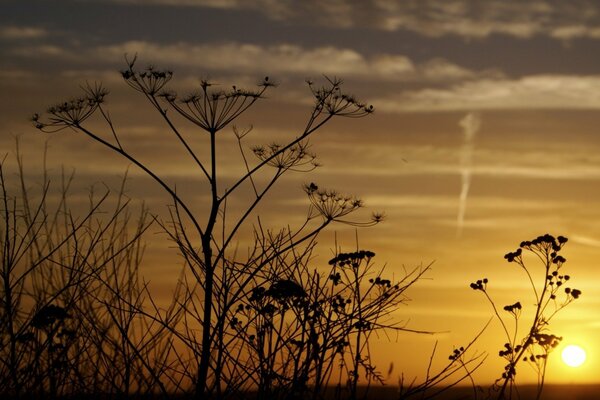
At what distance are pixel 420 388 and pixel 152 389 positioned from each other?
6.75ft

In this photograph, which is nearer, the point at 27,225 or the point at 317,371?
the point at 317,371

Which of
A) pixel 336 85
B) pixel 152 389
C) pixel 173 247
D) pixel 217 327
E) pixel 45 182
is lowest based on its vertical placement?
pixel 152 389

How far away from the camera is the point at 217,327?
270 inches

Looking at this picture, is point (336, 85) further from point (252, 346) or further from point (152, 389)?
point (152, 389)

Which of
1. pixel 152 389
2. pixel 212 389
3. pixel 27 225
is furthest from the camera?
pixel 27 225

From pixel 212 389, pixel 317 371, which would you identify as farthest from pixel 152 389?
pixel 317 371

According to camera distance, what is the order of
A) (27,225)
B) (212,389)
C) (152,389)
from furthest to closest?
(27,225) → (152,389) → (212,389)

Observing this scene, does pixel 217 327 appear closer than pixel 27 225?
Yes

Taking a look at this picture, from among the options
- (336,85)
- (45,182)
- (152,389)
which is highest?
(336,85)

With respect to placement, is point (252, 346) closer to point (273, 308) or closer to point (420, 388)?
point (273, 308)

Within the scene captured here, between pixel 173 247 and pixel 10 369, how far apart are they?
155 cm

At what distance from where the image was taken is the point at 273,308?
7562mm

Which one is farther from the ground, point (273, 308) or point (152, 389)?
point (273, 308)

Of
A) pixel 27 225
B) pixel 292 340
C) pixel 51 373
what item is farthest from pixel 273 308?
pixel 27 225
